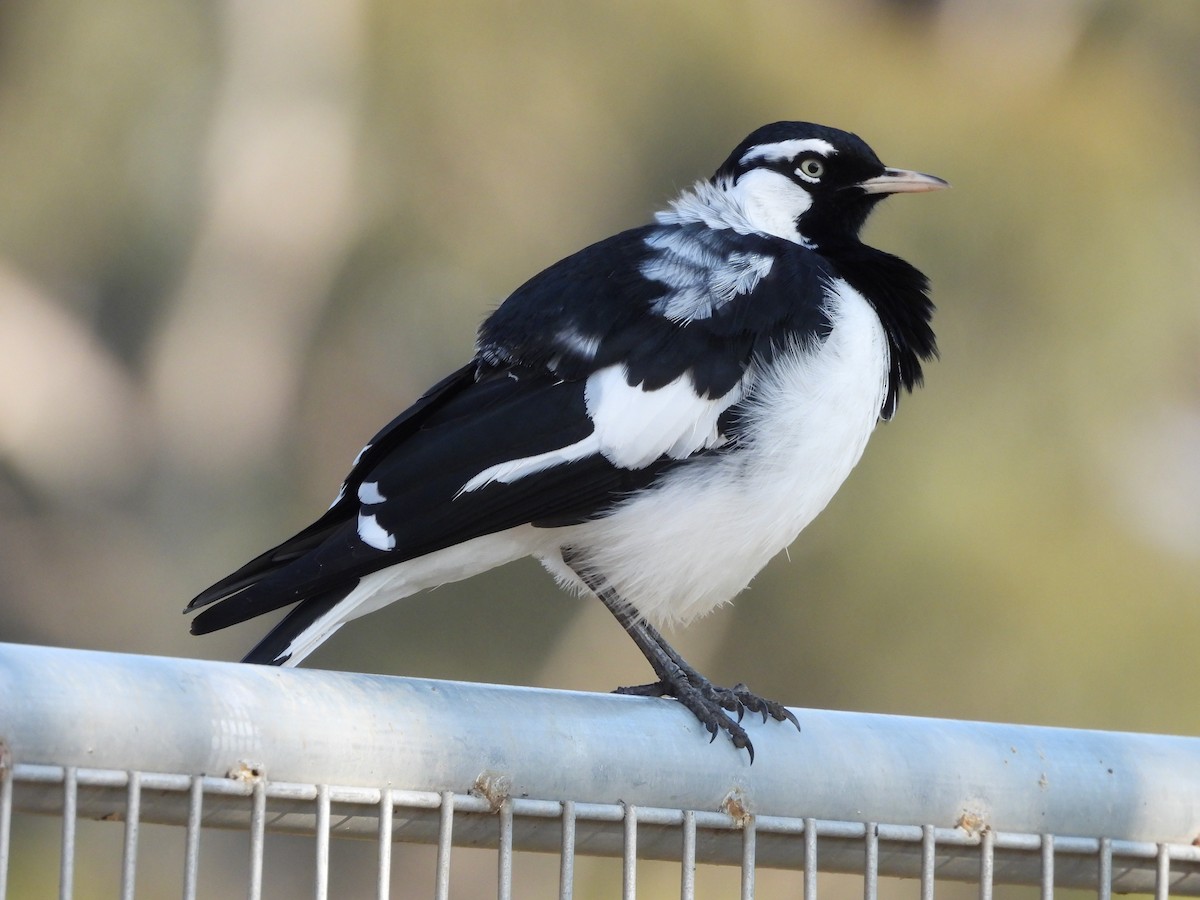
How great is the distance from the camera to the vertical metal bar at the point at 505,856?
3.12 ft

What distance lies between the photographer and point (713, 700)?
1660 millimetres

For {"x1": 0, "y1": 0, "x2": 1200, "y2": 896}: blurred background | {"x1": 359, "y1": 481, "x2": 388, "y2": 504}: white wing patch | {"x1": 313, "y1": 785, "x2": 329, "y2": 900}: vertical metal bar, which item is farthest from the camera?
{"x1": 0, "y1": 0, "x2": 1200, "y2": 896}: blurred background

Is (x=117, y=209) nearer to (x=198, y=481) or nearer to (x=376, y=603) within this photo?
(x=198, y=481)

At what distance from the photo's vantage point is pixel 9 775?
0.82 metres

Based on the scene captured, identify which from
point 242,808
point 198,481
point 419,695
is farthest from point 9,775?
point 198,481

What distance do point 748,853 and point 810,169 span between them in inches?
56.1

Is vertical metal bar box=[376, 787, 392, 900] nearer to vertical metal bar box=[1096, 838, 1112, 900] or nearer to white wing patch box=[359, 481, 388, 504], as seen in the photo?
vertical metal bar box=[1096, 838, 1112, 900]

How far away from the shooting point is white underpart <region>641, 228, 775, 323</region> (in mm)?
1860

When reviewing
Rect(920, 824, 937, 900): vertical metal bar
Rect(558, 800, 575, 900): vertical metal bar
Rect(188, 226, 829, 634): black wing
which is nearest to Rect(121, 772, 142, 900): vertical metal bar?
Rect(558, 800, 575, 900): vertical metal bar

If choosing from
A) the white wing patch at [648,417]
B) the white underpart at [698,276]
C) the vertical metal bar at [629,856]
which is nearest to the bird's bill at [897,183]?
the white underpart at [698,276]

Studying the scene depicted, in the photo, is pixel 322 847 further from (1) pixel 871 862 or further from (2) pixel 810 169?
(2) pixel 810 169

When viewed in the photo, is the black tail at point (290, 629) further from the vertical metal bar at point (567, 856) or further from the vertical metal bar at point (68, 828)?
the vertical metal bar at point (68, 828)

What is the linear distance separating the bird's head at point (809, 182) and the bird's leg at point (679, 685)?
1.99 feet

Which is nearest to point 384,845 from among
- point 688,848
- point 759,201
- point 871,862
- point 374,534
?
point 688,848
